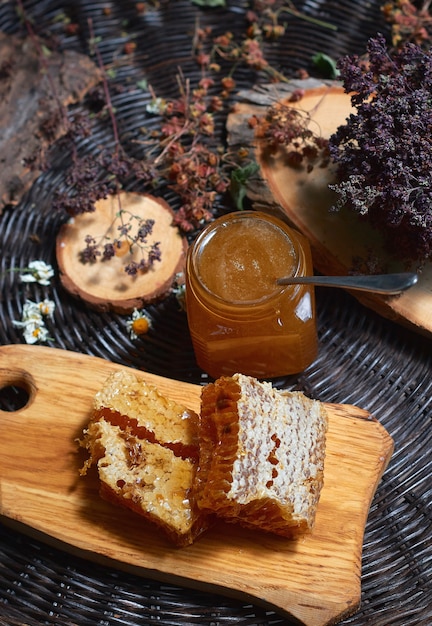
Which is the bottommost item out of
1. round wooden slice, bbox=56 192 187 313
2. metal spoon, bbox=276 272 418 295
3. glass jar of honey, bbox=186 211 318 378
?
round wooden slice, bbox=56 192 187 313

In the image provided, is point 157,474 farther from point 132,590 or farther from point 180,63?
point 180,63

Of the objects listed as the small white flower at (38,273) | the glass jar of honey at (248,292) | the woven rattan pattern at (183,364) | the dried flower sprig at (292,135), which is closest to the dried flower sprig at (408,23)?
the woven rattan pattern at (183,364)

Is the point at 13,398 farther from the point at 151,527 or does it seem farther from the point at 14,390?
the point at 151,527

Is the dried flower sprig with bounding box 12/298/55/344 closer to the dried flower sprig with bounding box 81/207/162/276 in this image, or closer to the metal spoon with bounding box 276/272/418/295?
the dried flower sprig with bounding box 81/207/162/276

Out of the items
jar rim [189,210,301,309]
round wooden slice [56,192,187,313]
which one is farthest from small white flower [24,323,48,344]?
jar rim [189,210,301,309]

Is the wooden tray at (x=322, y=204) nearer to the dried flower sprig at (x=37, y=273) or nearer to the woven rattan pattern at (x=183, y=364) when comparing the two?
the woven rattan pattern at (x=183, y=364)

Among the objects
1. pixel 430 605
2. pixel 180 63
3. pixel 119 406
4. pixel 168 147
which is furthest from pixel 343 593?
pixel 180 63
